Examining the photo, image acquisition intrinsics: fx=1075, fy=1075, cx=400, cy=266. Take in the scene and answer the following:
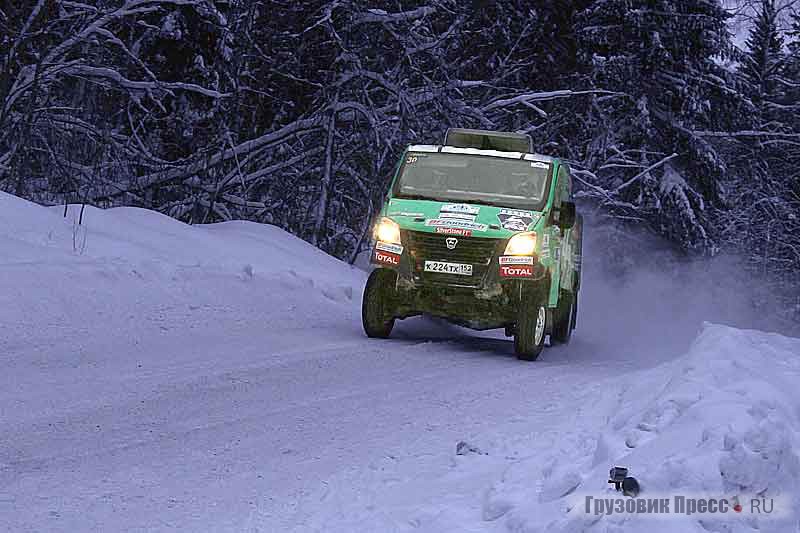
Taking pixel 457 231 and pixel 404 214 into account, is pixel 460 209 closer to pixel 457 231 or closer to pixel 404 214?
pixel 457 231

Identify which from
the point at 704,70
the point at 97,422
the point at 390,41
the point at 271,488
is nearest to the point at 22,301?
the point at 97,422

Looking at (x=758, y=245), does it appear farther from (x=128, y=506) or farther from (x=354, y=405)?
(x=128, y=506)

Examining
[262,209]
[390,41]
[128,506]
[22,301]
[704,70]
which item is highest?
[704,70]

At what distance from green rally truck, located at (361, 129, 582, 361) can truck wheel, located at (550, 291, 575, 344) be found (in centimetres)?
166

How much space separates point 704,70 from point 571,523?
29.9 m

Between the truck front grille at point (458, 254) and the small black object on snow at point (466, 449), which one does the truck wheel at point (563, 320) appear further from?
the small black object on snow at point (466, 449)

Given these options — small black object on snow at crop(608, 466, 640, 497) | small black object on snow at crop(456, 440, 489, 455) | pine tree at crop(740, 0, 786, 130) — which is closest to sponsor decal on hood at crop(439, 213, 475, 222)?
small black object on snow at crop(456, 440, 489, 455)

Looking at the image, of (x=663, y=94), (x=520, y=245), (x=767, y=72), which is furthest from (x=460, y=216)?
(x=767, y=72)

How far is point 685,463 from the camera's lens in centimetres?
436

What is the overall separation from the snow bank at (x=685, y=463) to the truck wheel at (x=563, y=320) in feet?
23.8

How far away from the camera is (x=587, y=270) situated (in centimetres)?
2952

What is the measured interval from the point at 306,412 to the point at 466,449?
4.81 feet

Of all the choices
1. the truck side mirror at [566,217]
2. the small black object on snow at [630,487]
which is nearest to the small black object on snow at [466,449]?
the small black object on snow at [630,487]

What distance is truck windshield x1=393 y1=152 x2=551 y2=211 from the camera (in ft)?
37.2
